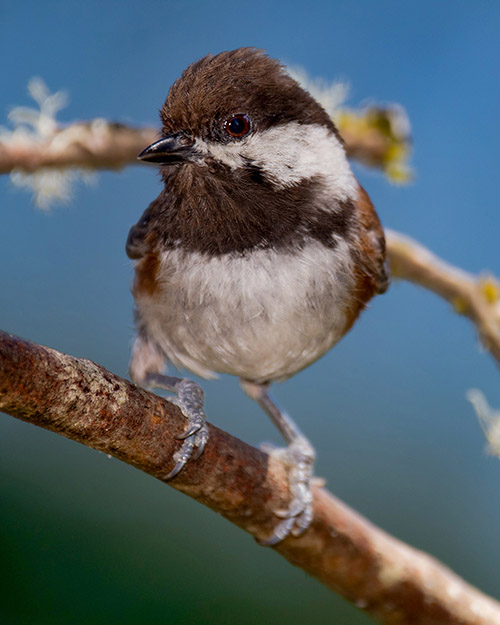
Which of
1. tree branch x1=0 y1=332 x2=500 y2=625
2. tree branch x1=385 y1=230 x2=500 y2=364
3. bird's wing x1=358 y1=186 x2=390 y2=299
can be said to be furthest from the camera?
tree branch x1=385 y1=230 x2=500 y2=364

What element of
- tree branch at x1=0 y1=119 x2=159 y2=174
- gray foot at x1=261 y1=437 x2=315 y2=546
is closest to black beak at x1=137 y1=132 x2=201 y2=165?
tree branch at x1=0 y1=119 x2=159 y2=174

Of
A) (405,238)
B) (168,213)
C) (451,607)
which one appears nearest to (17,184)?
(168,213)

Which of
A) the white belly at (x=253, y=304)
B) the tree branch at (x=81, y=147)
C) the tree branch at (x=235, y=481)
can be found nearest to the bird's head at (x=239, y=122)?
the white belly at (x=253, y=304)

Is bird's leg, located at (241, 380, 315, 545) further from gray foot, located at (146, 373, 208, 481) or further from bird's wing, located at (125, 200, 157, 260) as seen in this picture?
bird's wing, located at (125, 200, 157, 260)

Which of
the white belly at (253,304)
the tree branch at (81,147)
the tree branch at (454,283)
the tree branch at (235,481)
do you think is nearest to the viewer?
the tree branch at (235,481)

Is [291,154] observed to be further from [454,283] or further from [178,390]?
[454,283]

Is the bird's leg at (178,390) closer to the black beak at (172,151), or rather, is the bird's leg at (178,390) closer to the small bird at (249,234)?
the small bird at (249,234)

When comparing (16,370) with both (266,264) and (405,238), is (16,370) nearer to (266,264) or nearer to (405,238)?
(266,264)

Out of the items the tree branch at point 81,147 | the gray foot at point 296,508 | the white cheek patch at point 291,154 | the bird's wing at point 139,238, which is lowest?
the gray foot at point 296,508

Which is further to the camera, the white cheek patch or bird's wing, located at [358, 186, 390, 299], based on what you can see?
bird's wing, located at [358, 186, 390, 299]
